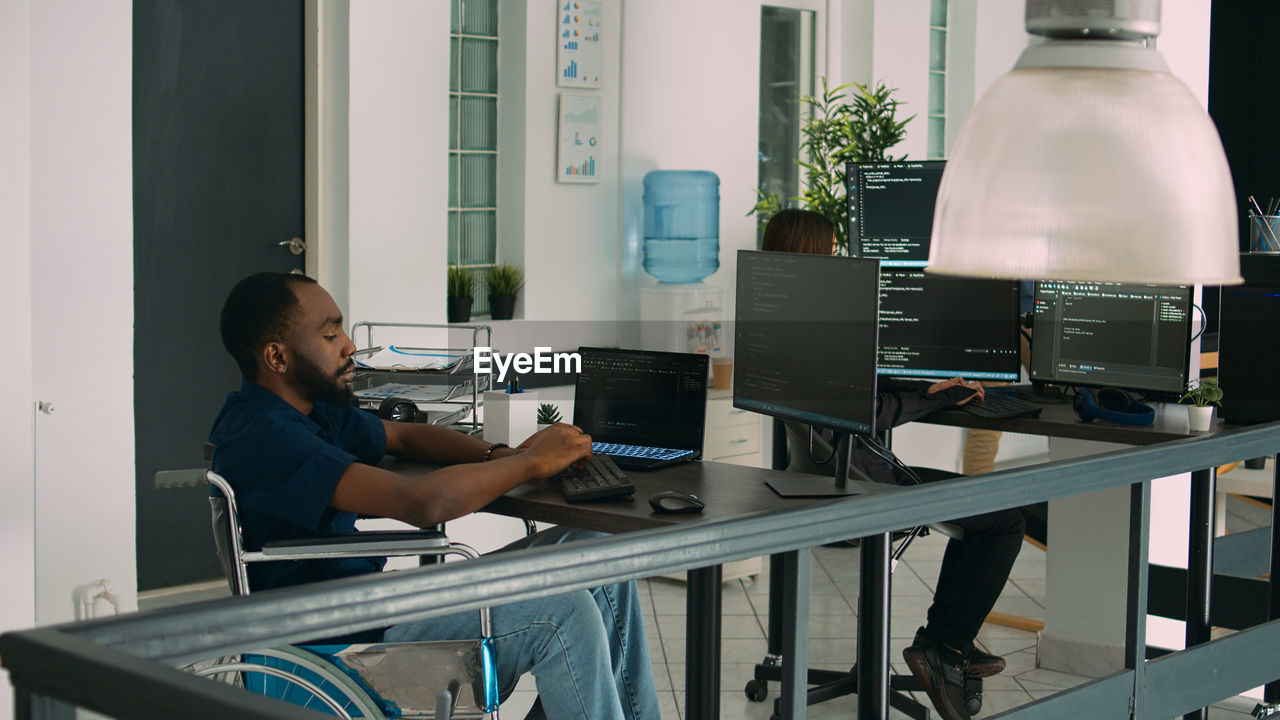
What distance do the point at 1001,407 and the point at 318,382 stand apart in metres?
1.88

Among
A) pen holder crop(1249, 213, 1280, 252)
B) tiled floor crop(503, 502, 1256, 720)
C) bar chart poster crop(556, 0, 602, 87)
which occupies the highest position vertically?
bar chart poster crop(556, 0, 602, 87)

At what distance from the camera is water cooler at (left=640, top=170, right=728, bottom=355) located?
5519 millimetres

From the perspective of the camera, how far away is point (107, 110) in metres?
3.62

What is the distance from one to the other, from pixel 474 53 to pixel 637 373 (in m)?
2.72

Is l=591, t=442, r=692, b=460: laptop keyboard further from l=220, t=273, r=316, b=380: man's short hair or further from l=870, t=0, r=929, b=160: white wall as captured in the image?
l=870, t=0, r=929, b=160: white wall

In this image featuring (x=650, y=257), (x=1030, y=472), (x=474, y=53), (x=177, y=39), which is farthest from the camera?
(x=650, y=257)

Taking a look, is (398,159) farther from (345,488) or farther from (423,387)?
(345,488)

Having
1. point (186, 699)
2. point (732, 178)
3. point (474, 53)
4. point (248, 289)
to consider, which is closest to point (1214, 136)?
point (186, 699)

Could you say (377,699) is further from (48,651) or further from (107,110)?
(107,110)

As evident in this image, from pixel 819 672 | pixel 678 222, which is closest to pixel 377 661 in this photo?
pixel 819 672

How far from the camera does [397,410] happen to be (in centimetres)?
343

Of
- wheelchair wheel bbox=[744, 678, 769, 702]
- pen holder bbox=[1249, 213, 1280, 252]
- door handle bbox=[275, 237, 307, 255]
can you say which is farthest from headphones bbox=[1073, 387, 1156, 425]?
door handle bbox=[275, 237, 307, 255]

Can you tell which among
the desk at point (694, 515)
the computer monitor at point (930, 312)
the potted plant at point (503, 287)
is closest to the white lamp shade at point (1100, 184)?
the desk at point (694, 515)

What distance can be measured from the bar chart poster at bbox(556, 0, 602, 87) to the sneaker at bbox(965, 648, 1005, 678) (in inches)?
116
